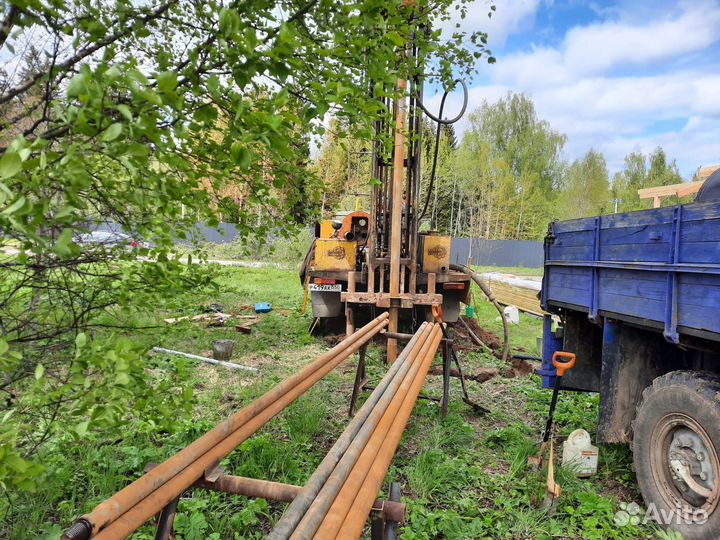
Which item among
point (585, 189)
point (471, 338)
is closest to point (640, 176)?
point (585, 189)

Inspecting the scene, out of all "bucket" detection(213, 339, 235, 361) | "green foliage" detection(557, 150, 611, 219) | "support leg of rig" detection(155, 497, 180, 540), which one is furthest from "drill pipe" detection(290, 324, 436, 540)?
"green foliage" detection(557, 150, 611, 219)

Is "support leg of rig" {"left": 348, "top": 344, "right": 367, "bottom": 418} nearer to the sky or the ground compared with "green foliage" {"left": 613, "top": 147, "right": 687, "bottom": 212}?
nearer to the ground

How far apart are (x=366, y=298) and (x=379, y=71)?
5270 mm

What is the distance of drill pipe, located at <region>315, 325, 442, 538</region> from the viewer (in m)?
1.39

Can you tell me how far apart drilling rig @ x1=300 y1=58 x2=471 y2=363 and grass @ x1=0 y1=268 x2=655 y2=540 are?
1597mm

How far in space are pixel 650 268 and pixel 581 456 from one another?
5.40ft

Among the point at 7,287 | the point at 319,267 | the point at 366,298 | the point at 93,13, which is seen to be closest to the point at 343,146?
the point at 93,13

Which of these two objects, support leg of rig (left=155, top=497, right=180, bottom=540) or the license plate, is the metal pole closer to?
the license plate

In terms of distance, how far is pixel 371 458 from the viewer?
6.02 feet

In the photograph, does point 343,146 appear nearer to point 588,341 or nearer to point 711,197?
point 711,197

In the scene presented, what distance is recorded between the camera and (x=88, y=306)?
2.23 metres

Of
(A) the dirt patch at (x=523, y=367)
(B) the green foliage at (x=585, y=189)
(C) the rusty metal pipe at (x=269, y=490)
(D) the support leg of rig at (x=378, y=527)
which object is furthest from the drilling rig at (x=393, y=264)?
(B) the green foliage at (x=585, y=189)

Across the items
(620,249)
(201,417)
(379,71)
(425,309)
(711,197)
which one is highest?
(379,71)

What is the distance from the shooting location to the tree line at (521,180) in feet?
119
